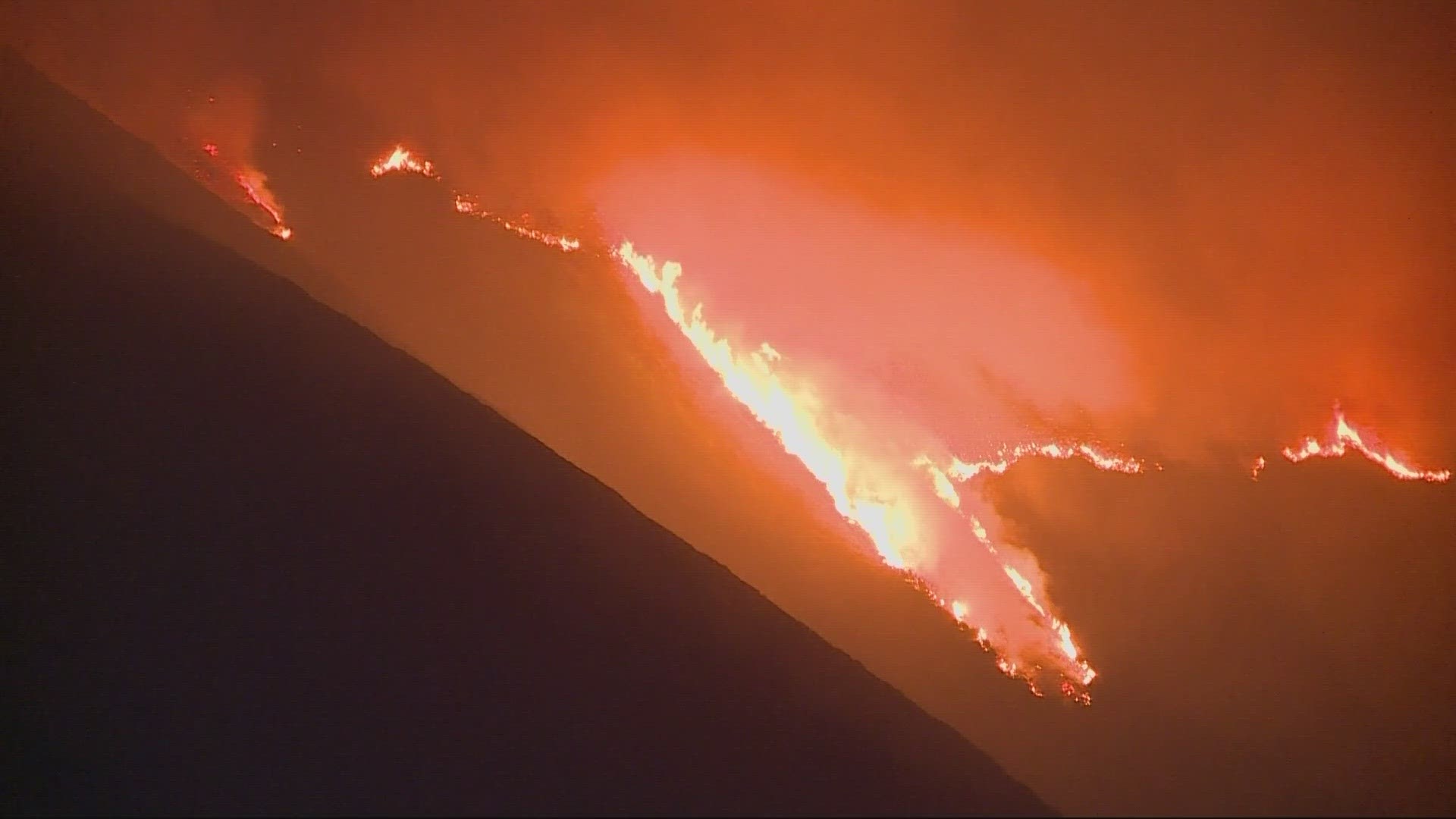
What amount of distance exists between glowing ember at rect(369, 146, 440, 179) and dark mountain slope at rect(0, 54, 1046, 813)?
2110mm

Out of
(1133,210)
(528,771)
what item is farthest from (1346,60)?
(528,771)

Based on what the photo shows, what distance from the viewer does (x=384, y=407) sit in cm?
697

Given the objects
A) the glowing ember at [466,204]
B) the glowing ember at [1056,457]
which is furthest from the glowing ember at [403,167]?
the glowing ember at [1056,457]

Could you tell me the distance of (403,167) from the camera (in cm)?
899

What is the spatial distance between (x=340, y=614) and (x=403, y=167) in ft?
16.2

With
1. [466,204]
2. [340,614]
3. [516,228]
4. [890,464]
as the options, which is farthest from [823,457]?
[340,614]

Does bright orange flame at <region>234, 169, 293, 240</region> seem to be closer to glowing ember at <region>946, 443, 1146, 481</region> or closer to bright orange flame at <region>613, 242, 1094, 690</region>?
bright orange flame at <region>613, 242, 1094, 690</region>

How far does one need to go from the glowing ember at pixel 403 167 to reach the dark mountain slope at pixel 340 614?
2.11 meters

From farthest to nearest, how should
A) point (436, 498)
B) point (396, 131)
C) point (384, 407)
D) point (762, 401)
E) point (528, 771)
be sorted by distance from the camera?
point (396, 131)
point (762, 401)
point (384, 407)
point (436, 498)
point (528, 771)

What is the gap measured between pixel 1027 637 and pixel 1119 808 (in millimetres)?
2530

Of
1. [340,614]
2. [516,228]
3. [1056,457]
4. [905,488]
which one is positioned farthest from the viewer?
[516,228]

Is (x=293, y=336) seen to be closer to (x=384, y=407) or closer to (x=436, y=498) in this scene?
(x=384, y=407)

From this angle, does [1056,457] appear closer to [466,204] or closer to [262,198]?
[466,204]

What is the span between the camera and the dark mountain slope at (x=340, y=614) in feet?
15.9
